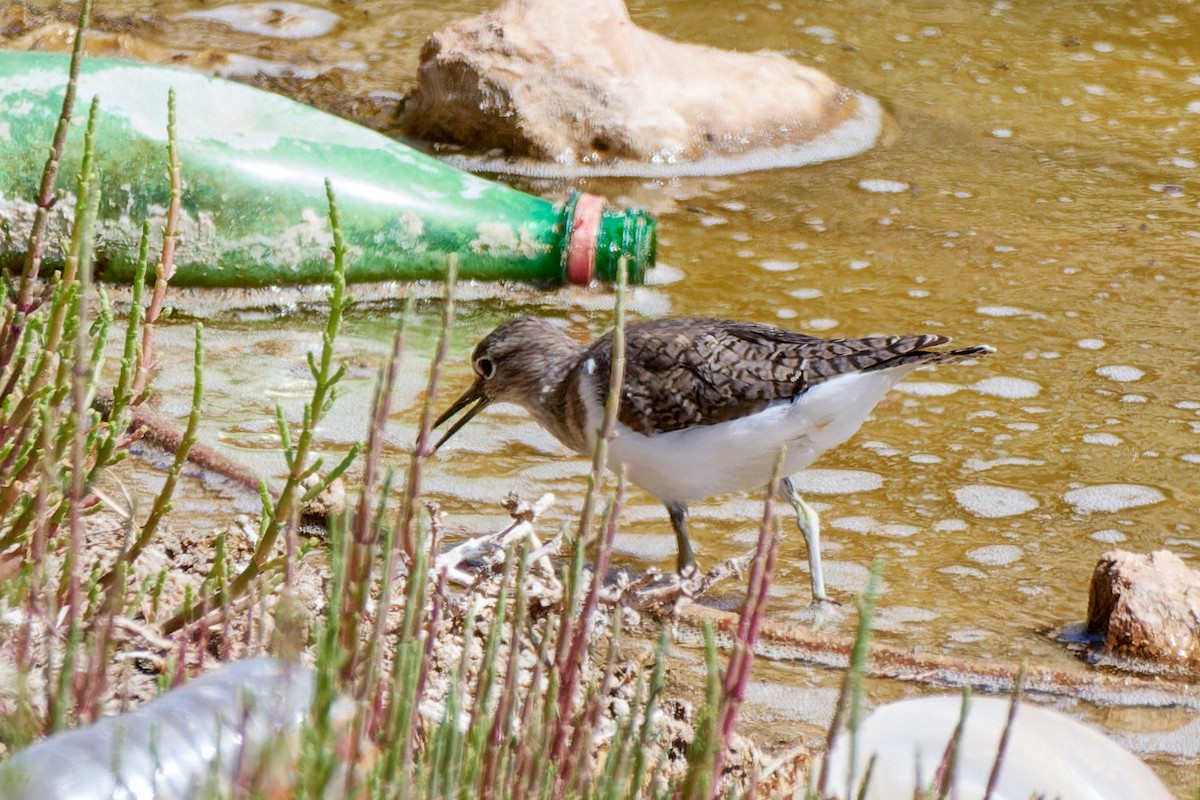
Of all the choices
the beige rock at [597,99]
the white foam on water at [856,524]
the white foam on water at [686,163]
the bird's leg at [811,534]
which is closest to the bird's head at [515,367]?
the bird's leg at [811,534]

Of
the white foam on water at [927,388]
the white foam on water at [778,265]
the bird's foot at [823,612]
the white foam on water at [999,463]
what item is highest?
the white foam on water at [778,265]

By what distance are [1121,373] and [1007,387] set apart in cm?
44

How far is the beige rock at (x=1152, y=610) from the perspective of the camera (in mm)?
3420

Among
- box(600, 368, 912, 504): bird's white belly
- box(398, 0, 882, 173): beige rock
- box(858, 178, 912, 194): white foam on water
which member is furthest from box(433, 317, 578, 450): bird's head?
box(858, 178, 912, 194): white foam on water

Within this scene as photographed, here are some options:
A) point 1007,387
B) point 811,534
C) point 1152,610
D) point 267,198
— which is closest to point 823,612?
point 811,534

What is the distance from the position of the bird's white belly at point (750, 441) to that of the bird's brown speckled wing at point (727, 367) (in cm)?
3

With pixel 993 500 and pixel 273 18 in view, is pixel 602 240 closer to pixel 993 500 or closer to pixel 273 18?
pixel 993 500

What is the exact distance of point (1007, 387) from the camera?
205 inches

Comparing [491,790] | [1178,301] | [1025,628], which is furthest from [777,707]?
[1178,301]

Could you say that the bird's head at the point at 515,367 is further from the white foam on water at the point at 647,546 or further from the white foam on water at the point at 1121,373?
the white foam on water at the point at 1121,373

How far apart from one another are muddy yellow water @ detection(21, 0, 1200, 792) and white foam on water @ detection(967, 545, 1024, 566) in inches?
0.5

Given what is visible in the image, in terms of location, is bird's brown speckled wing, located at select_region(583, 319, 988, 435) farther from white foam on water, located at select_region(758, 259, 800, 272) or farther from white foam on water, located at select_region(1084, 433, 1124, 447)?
white foam on water, located at select_region(758, 259, 800, 272)

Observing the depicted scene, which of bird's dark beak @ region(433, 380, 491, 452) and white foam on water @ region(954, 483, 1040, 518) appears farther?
bird's dark beak @ region(433, 380, 491, 452)

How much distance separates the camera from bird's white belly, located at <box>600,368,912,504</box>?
12.8 feet
